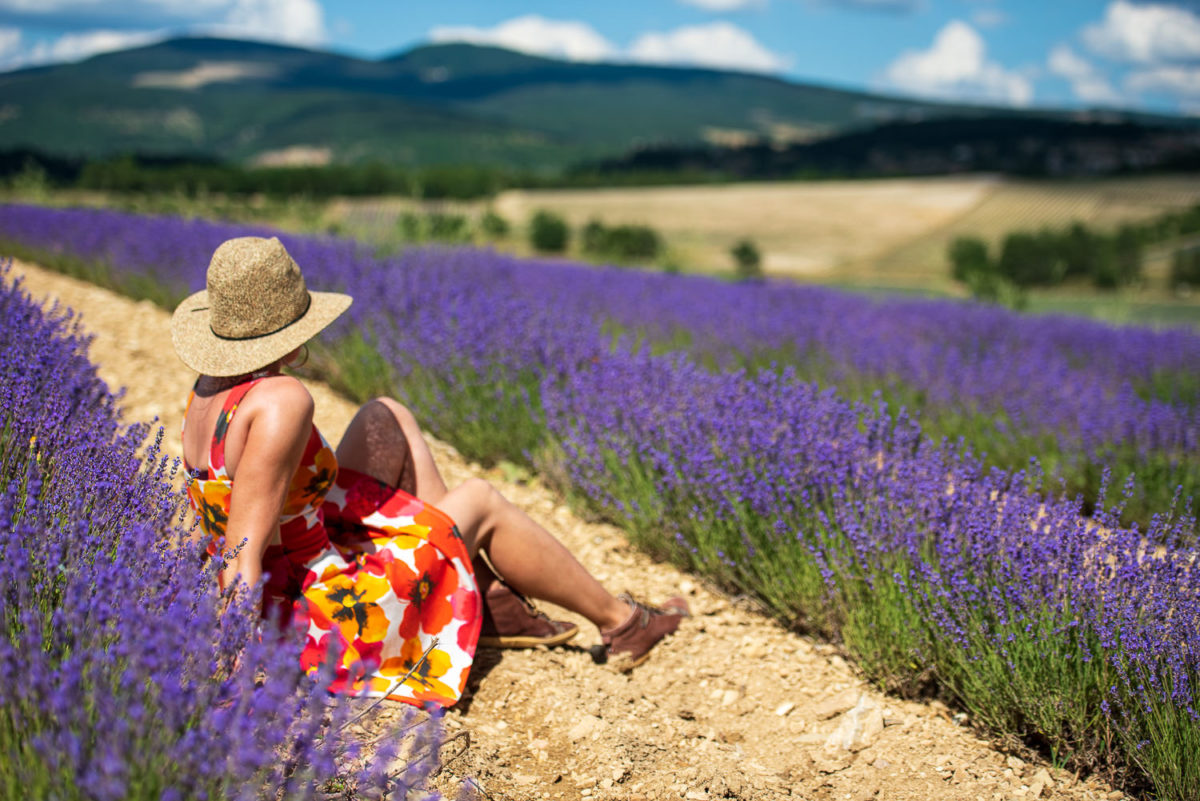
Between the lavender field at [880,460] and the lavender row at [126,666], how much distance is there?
4.44 feet

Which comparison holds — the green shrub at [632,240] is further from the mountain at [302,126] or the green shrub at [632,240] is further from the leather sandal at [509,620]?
the mountain at [302,126]

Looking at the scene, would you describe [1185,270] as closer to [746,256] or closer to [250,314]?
[746,256]

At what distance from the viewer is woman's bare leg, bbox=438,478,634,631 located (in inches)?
81.4

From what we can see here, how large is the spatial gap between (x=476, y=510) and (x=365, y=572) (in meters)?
0.31

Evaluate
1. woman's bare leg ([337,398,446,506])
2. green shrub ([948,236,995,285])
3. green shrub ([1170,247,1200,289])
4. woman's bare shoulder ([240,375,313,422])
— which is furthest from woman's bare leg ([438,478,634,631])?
green shrub ([1170,247,1200,289])

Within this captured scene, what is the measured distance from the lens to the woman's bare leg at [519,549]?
2.07m

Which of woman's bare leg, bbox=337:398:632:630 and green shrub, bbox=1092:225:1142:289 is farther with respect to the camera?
green shrub, bbox=1092:225:1142:289

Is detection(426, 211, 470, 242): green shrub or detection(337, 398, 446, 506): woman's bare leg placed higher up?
detection(426, 211, 470, 242): green shrub

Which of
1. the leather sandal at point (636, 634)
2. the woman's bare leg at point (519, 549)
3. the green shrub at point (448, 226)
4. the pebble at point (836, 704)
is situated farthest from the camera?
the green shrub at point (448, 226)

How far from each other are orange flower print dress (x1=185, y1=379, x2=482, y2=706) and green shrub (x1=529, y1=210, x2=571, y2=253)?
29.0 meters

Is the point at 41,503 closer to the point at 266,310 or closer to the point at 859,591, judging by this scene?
the point at 266,310

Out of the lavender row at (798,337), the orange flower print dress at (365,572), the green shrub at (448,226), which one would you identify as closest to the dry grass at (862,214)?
the green shrub at (448,226)

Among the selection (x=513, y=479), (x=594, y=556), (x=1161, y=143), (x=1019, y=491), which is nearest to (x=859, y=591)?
(x=1019, y=491)

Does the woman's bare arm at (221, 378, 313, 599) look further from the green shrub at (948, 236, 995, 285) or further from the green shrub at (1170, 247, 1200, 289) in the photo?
the green shrub at (1170, 247, 1200, 289)
